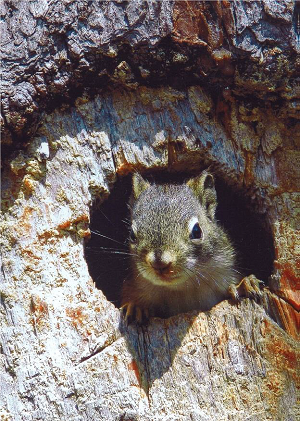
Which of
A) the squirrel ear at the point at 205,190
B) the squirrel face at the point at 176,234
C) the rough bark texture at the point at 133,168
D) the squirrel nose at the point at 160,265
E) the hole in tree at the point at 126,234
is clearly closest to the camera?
the rough bark texture at the point at 133,168

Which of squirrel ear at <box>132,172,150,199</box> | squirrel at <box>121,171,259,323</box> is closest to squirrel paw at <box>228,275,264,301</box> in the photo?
squirrel at <box>121,171,259,323</box>

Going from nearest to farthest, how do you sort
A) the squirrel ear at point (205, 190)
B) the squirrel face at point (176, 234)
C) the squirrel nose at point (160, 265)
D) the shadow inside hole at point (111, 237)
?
the squirrel nose at point (160, 265) → the squirrel face at point (176, 234) → the squirrel ear at point (205, 190) → the shadow inside hole at point (111, 237)

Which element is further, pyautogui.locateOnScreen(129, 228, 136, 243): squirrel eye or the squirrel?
pyautogui.locateOnScreen(129, 228, 136, 243): squirrel eye

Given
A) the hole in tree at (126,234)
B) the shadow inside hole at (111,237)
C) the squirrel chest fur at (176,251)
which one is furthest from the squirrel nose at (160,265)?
the shadow inside hole at (111,237)

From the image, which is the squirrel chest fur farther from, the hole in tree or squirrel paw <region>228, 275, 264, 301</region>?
squirrel paw <region>228, 275, 264, 301</region>

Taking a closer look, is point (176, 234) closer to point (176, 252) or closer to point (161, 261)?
point (176, 252)

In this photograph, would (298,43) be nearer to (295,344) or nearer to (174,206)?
(174,206)

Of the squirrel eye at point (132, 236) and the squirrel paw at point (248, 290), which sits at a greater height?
the squirrel eye at point (132, 236)

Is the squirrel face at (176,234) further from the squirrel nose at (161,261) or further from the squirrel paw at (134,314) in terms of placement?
the squirrel paw at (134,314)
